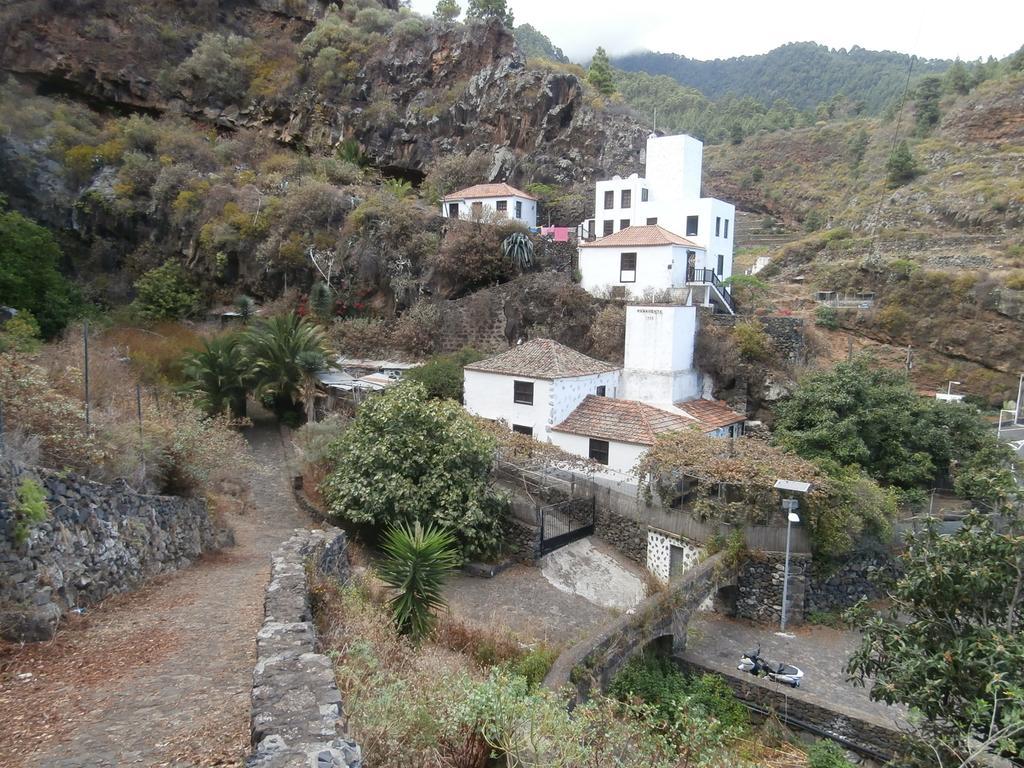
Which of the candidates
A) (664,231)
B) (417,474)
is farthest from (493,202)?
(417,474)

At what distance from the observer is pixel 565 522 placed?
50.8 feet

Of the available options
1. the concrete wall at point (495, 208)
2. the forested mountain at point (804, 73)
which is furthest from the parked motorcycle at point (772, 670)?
the forested mountain at point (804, 73)

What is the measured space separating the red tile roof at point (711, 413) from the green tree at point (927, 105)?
3380 cm

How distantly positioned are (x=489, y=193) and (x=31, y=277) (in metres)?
18.9

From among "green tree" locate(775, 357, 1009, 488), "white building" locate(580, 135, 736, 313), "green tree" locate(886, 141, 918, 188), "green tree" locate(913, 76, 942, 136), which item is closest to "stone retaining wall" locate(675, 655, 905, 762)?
"green tree" locate(775, 357, 1009, 488)

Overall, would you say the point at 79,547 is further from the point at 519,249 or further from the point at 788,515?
the point at 519,249

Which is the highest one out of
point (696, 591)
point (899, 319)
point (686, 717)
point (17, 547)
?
point (899, 319)

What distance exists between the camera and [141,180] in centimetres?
3269

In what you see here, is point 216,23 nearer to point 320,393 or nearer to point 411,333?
point 411,333

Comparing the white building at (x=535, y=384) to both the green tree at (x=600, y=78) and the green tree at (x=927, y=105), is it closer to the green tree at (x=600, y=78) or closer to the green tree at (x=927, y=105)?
the green tree at (x=600, y=78)

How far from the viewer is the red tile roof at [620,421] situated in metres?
17.6

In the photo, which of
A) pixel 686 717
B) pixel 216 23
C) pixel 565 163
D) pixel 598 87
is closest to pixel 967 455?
pixel 686 717

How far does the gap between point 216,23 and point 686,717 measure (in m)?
50.6

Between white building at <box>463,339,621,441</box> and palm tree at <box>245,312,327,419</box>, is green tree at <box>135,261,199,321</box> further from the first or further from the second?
white building at <box>463,339,621,441</box>
